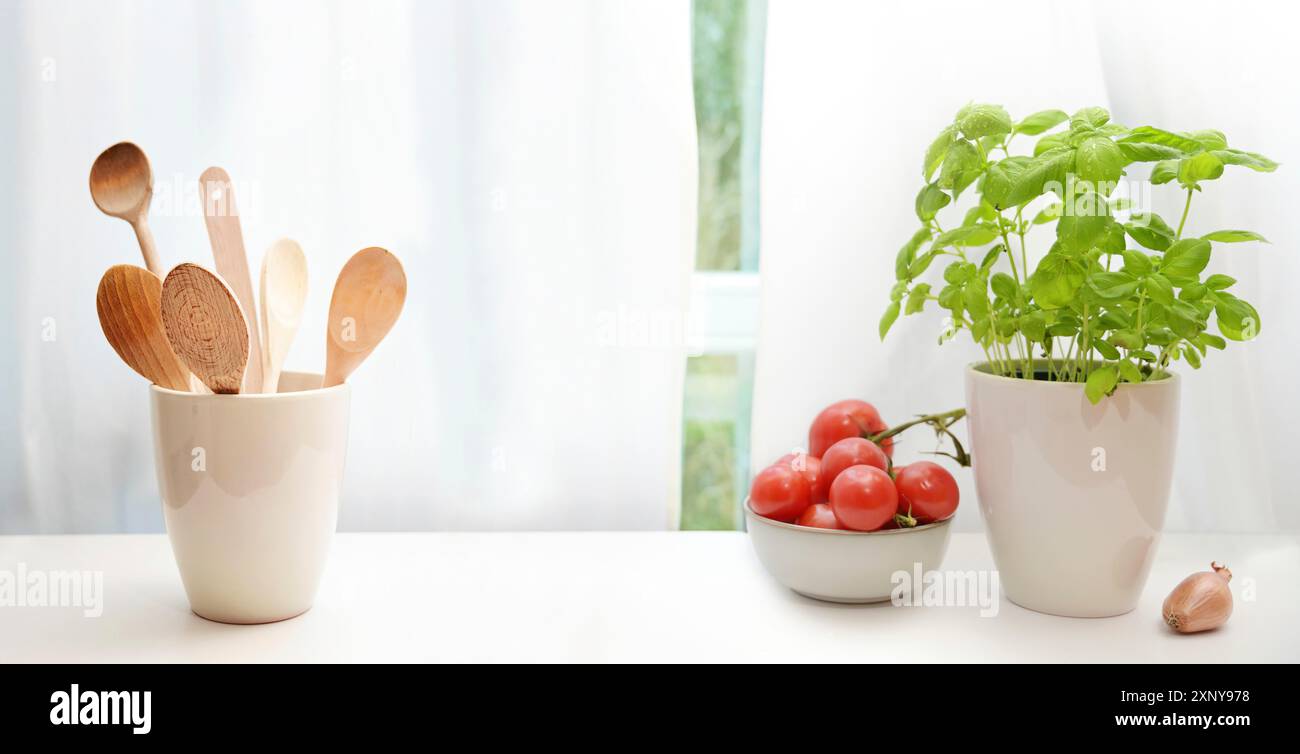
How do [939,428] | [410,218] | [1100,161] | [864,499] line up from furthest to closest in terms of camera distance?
[410,218] → [939,428] → [864,499] → [1100,161]

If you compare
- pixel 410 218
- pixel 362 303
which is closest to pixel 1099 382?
pixel 362 303

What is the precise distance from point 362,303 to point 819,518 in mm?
414

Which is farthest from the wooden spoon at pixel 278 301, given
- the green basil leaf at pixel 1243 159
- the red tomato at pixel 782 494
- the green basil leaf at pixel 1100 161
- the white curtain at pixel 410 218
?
the green basil leaf at pixel 1243 159

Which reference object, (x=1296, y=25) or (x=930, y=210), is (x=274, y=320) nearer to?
(x=930, y=210)

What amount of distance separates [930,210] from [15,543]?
3.08ft

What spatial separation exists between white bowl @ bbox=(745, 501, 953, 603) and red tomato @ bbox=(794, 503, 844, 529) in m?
0.01

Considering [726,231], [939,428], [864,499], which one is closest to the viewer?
[864,499]

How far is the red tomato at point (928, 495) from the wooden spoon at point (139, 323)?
60cm

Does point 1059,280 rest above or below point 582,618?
above

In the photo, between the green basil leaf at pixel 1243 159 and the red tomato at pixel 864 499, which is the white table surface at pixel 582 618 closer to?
the red tomato at pixel 864 499

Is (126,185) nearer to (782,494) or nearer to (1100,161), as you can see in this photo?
(782,494)

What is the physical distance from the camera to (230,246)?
0.88 meters

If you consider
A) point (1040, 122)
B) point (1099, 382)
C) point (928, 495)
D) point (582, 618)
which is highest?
point (1040, 122)
